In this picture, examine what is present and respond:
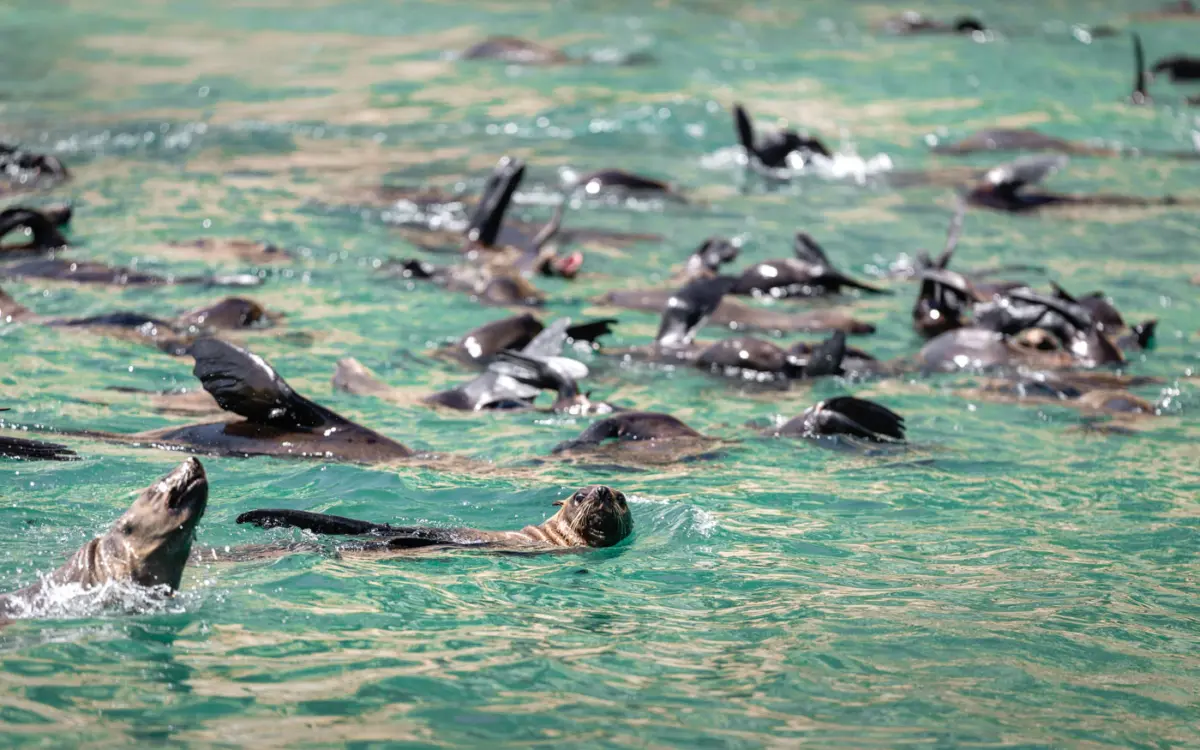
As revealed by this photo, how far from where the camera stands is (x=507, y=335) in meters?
8.11

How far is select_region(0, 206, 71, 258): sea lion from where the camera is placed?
9.75 metres

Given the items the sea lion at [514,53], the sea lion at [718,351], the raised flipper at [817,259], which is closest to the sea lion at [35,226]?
the sea lion at [718,351]

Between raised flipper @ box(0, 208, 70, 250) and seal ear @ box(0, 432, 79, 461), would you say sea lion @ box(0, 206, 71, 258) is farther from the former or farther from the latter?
seal ear @ box(0, 432, 79, 461)

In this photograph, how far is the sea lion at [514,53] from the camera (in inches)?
767

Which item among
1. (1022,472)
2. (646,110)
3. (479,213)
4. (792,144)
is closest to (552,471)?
(1022,472)

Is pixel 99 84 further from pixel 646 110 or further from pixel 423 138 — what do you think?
pixel 646 110

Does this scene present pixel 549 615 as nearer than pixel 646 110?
Yes

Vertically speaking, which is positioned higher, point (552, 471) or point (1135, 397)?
point (552, 471)

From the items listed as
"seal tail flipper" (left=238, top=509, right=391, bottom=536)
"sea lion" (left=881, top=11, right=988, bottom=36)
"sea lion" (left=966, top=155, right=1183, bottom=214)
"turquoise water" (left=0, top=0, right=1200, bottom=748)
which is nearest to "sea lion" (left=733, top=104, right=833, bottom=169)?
"turquoise water" (left=0, top=0, right=1200, bottom=748)

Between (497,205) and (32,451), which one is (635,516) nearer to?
(32,451)

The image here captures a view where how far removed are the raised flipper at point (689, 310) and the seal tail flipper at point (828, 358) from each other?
659 millimetres

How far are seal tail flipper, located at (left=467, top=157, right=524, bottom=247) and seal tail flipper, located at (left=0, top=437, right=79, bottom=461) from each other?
507cm

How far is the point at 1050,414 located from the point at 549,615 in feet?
12.4

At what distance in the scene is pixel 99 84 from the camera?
18.6 m
